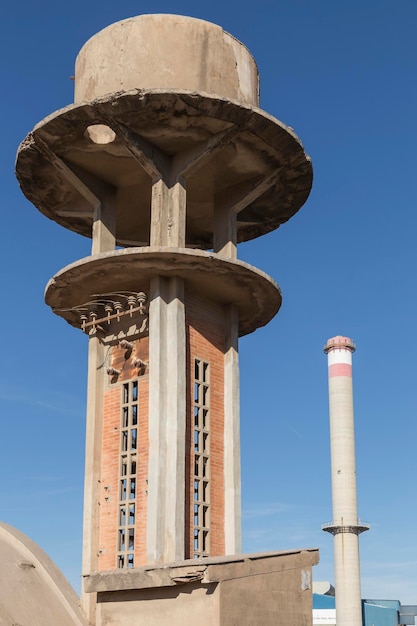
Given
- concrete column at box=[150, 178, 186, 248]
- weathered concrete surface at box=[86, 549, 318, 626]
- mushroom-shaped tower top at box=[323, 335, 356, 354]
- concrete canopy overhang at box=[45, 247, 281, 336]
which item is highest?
mushroom-shaped tower top at box=[323, 335, 356, 354]

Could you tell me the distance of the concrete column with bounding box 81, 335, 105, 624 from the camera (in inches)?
671

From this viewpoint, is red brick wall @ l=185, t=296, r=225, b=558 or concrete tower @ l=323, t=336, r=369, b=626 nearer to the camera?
red brick wall @ l=185, t=296, r=225, b=558

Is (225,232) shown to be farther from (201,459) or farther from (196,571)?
(196,571)

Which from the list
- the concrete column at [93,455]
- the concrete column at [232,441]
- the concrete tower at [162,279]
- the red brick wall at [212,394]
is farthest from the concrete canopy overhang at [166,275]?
the concrete column at [93,455]

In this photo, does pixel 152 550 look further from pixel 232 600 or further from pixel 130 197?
pixel 130 197

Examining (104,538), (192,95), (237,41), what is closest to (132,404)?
(104,538)

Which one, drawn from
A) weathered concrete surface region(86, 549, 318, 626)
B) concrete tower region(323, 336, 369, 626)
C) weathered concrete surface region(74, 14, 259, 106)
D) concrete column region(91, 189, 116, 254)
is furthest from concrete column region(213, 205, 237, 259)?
concrete tower region(323, 336, 369, 626)

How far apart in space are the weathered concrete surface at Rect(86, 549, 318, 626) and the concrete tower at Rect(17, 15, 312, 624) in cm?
126

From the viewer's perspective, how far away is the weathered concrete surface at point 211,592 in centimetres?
1333

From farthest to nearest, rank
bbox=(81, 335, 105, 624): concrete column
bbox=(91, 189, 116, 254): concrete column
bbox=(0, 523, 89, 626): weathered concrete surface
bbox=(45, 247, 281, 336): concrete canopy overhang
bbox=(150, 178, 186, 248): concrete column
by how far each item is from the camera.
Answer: bbox=(91, 189, 116, 254): concrete column < bbox=(150, 178, 186, 248): concrete column < bbox=(81, 335, 105, 624): concrete column < bbox=(45, 247, 281, 336): concrete canopy overhang < bbox=(0, 523, 89, 626): weathered concrete surface

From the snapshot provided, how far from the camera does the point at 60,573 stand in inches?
625

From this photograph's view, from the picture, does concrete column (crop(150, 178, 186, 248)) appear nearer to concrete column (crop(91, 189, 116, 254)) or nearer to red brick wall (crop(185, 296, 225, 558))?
red brick wall (crop(185, 296, 225, 558))

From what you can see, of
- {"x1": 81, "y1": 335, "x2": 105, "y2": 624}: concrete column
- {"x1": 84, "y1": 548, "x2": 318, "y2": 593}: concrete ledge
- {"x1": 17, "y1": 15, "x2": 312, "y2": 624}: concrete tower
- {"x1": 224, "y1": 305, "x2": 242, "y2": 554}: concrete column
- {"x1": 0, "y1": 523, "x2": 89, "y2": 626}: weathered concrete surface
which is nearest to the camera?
{"x1": 84, "y1": 548, "x2": 318, "y2": 593}: concrete ledge

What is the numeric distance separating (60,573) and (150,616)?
8.31ft
